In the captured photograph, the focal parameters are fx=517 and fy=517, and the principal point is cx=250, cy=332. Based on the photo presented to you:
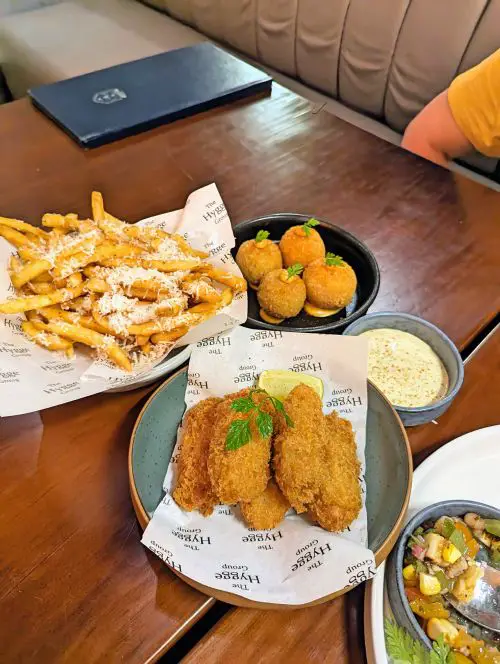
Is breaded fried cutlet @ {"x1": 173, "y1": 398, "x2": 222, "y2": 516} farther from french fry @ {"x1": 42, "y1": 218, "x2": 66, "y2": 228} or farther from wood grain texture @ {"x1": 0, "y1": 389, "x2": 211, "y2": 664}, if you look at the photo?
french fry @ {"x1": 42, "y1": 218, "x2": 66, "y2": 228}

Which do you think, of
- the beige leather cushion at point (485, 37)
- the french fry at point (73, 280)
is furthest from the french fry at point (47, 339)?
the beige leather cushion at point (485, 37)

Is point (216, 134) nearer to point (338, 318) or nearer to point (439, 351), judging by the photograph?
point (338, 318)

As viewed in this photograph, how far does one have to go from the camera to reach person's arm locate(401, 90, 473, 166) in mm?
1848

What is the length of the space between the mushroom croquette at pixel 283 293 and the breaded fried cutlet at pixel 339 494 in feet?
1.17

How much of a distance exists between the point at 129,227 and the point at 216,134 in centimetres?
81

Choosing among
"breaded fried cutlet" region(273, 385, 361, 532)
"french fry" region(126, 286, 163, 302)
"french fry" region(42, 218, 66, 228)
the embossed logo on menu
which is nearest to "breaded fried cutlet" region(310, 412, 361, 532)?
"breaded fried cutlet" region(273, 385, 361, 532)

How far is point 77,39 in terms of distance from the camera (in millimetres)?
3031

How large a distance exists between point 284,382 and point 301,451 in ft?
0.62

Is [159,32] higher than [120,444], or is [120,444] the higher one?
[159,32]

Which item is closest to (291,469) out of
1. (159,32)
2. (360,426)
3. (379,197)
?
(360,426)

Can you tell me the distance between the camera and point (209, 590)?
2.52 ft

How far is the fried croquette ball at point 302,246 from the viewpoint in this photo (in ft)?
4.06

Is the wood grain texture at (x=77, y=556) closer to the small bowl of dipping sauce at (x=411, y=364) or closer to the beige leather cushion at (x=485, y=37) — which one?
the small bowl of dipping sauce at (x=411, y=364)

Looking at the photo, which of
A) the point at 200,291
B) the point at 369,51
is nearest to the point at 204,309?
the point at 200,291
